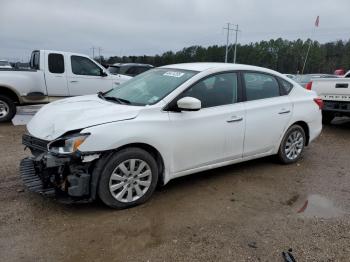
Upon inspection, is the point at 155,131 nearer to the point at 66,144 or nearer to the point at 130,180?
the point at 130,180

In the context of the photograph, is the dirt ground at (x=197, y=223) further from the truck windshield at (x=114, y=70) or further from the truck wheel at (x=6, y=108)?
the truck windshield at (x=114, y=70)

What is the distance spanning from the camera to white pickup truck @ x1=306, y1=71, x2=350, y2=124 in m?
8.01

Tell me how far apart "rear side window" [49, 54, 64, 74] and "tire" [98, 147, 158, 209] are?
665 centimetres

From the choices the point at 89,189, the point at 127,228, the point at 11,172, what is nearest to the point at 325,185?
the point at 127,228

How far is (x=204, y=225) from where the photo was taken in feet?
11.7

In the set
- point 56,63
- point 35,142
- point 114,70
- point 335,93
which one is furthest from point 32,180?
point 114,70

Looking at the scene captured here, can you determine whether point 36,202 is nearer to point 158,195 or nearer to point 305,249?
point 158,195

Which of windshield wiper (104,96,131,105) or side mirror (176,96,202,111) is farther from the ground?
side mirror (176,96,202,111)

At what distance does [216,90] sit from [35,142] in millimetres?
2349

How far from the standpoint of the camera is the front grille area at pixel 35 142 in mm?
3682

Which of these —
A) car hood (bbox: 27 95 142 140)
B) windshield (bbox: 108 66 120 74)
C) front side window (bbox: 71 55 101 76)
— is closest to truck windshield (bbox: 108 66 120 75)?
windshield (bbox: 108 66 120 74)

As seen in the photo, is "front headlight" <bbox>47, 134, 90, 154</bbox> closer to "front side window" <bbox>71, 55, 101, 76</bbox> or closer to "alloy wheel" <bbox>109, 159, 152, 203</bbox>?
"alloy wheel" <bbox>109, 159, 152, 203</bbox>

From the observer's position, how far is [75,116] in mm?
3781

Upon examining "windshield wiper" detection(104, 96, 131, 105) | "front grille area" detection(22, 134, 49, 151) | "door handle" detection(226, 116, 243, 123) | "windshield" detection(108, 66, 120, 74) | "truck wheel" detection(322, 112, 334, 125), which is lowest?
"truck wheel" detection(322, 112, 334, 125)
